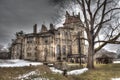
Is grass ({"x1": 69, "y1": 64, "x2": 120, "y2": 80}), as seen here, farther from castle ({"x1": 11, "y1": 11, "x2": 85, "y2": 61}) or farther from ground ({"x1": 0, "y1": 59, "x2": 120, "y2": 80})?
castle ({"x1": 11, "y1": 11, "x2": 85, "y2": 61})

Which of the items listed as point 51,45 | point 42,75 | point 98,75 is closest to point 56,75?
point 42,75

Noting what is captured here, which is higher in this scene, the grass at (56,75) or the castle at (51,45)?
the castle at (51,45)

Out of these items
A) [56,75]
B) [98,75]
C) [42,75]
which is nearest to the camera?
[42,75]

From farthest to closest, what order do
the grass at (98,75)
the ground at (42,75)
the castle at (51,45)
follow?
the castle at (51,45)
the grass at (98,75)
the ground at (42,75)

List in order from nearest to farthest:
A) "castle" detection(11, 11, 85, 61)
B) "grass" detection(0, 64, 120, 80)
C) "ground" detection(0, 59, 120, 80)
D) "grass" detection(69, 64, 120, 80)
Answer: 1. "ground" detection(0, 59, 120, 80)
2. "grass" detection(0, 64, 120, 80)
3. "grass" detection(69, 64, 120, 80)
4. "castle" detection(11, 11, 85, 61)

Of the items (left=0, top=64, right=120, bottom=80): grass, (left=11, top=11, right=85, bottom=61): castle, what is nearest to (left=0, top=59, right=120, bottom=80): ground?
(left=0, top=64, right=120, bottom=80): grass

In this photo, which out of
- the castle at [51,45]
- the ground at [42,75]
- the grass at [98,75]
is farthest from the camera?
the castle at [51,45]

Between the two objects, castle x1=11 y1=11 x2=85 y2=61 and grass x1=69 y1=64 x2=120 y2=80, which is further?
castle x1=11 y1=11 x2=85 y2=61

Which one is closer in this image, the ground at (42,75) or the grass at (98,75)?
the ground at (42,75)

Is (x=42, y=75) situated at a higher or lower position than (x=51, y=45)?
lower

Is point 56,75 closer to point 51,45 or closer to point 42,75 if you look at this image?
point 42,75

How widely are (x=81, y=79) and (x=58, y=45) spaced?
4102cm

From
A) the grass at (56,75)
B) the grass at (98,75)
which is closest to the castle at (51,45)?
the grass at (98,75)

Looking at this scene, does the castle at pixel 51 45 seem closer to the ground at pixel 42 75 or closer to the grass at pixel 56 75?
the grass at pixel 56 75
